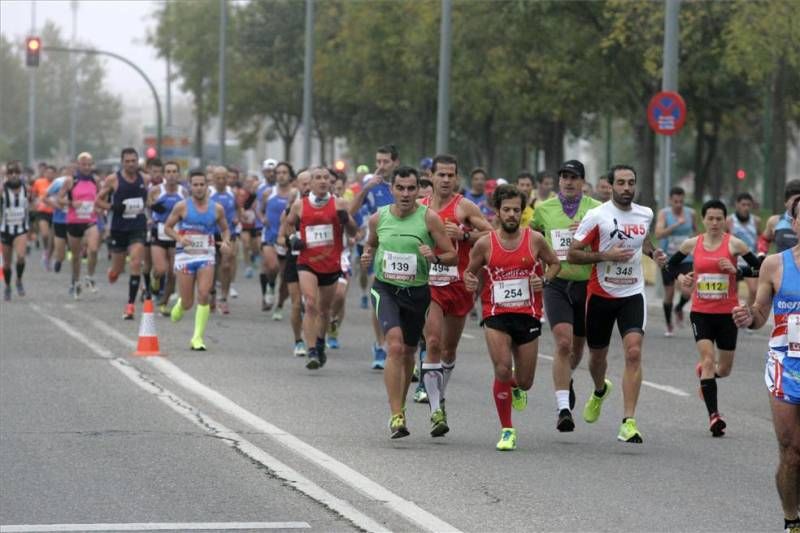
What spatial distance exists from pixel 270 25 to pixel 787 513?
65.7 meters

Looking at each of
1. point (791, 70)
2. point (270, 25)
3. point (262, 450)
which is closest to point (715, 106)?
point (791, 70)

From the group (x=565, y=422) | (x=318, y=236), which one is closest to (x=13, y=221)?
(x=318, y=236)

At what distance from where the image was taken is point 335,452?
452 inches

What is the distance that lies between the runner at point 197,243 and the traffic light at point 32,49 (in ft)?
101

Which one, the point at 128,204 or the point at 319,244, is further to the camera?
the point at 128,204

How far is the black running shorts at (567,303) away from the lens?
42.9 ft

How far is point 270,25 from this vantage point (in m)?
73.1

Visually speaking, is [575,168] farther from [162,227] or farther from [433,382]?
[162,227]

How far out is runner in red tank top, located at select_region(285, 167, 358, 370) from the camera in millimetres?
16734

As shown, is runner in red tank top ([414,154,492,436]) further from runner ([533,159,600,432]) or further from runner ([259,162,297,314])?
runner ([259,162,297,314])

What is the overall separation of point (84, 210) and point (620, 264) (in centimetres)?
1512

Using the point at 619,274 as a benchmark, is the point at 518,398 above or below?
below

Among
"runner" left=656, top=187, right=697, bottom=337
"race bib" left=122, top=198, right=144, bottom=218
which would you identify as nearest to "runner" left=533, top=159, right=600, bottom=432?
"runner" left=656, top=187, right=697, bottom=337

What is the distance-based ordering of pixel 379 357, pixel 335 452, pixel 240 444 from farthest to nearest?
pixel 379 357
pixel 240 444
pixel 335 452
